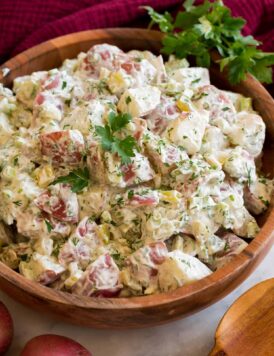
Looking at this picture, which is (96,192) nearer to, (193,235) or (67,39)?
(193,235)

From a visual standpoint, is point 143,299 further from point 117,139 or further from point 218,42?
point 218,42

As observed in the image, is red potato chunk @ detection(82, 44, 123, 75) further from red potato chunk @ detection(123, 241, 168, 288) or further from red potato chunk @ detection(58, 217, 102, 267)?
red potato chunk @ detection(123, 241, 168, 288)

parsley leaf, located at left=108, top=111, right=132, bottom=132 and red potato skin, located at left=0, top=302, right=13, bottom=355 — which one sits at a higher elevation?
parsley leaf, located at left=108, top=111, right=132, bottom=132

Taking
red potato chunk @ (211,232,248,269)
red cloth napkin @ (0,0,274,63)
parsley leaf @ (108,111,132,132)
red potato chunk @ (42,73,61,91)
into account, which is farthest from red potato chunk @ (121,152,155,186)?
red cloth napkin @ (0,0,274,63)

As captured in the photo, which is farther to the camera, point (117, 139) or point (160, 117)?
point (160, 117)

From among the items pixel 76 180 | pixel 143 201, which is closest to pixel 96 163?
pixel 76 180

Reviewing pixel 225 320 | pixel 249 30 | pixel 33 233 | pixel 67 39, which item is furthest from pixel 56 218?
pixel 249 30
